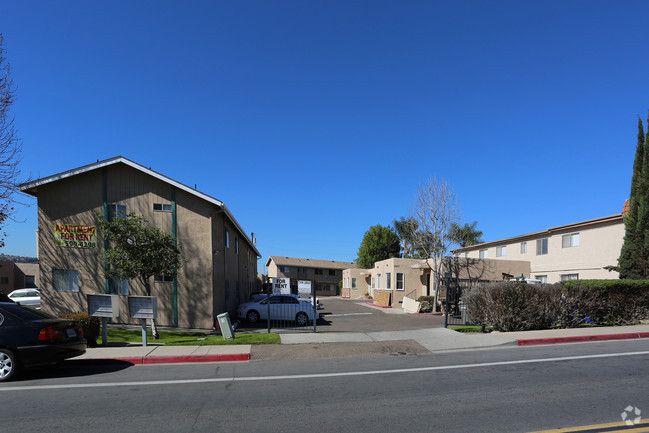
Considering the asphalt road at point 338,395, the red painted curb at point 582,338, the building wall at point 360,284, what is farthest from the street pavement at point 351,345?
the building wall at point 360,284

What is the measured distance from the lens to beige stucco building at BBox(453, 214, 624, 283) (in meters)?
23.2

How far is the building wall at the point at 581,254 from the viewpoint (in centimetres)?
2308

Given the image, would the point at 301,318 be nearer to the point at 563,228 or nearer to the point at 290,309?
the point at 290,309

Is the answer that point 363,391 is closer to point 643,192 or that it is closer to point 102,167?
point 102,167

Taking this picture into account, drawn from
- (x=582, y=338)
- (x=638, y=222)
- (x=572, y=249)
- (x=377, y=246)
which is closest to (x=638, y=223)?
(x=638, y=222)

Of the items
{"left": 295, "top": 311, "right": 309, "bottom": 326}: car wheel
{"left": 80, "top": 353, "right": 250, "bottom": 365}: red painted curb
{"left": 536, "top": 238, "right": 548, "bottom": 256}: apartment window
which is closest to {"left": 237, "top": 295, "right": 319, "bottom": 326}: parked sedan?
{"left": 295, "top": 311, "right": 309, "bottom": 326}: car wheel

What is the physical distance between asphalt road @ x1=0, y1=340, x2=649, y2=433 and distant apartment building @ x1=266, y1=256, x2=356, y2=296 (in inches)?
1960

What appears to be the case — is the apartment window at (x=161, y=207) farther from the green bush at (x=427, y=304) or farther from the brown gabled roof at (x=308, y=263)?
the brown gabled roof at (x=308, y=263)

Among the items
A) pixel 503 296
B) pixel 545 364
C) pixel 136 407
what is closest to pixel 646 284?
pixel 503 296

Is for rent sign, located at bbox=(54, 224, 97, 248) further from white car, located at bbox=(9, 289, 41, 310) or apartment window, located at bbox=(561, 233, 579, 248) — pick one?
apartment window, located at bbox=(561, 233, 579, 248)

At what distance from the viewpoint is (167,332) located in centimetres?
1457

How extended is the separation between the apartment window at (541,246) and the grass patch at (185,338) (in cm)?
2508

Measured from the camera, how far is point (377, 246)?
58.0 meters

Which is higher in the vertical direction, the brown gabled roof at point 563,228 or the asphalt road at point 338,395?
the brown gabled roof at point 563,228
